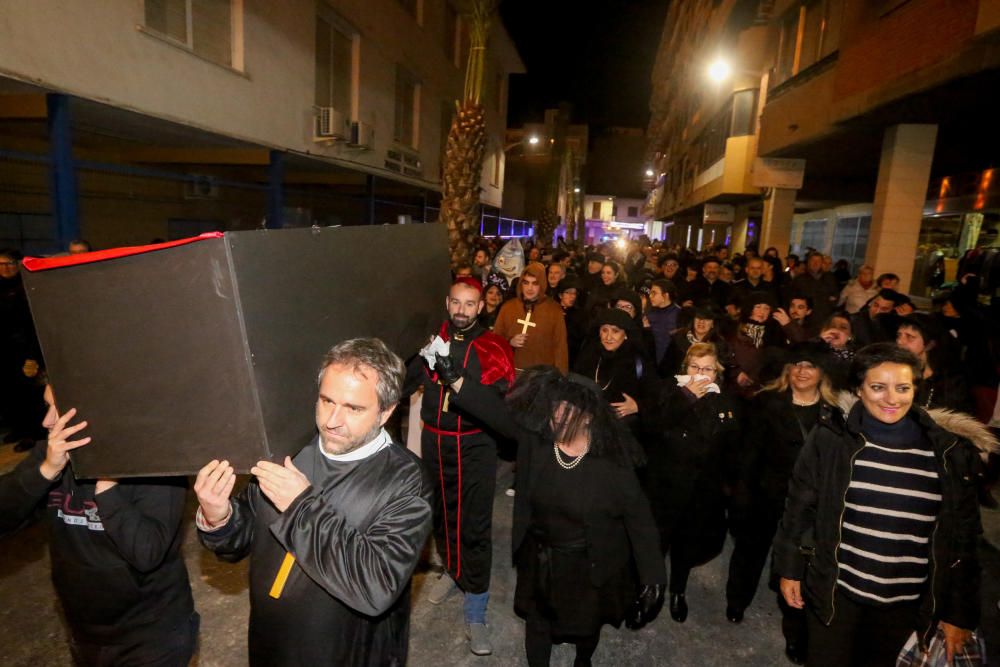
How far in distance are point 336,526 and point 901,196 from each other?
40.1ft

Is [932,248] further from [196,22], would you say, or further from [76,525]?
[76,525]

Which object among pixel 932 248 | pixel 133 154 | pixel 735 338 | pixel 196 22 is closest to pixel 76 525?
pixel 735 338

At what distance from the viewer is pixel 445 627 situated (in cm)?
390

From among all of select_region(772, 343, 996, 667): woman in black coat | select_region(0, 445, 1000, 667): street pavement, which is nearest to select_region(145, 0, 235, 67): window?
select_region(0, 445, 1000, 667): street pavement

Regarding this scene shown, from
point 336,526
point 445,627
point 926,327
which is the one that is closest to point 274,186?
point 445,627

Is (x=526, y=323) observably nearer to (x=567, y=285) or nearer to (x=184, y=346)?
(x=567, y=285)

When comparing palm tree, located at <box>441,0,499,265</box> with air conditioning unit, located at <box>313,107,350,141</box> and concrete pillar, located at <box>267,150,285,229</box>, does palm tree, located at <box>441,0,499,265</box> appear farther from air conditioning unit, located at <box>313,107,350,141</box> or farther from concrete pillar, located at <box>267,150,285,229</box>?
concrete pillar, located at <box>267,150,285,229</box>

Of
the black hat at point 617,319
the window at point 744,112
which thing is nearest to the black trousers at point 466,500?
the black hat at point 617,319

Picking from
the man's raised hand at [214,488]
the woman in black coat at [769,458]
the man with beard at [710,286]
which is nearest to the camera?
the man's raised hand at [214,488]

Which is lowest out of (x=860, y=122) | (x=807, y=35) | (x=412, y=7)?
(x=860, y=122)

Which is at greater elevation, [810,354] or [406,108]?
[406,108]

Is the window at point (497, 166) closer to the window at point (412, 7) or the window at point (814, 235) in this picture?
the window at point (412, 7)

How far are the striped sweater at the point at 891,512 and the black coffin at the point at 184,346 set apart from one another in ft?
9.12

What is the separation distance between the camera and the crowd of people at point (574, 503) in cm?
191
